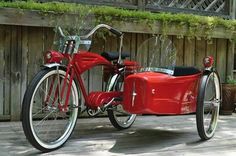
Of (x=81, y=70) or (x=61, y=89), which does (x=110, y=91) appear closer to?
(x=81, y=70)

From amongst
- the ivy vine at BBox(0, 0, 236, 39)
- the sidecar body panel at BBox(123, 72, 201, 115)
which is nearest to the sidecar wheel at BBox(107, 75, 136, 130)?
the sidecar body panel at BBox(123, 72, 201, 115)

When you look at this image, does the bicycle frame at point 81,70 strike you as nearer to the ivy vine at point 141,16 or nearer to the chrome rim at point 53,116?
the chrome rim at point 53,116

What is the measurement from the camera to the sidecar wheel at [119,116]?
4405 millimetres

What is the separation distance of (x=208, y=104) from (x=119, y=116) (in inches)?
41.6

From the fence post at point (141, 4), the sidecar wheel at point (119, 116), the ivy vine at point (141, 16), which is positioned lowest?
the sidecar wheel at point (119, 116)

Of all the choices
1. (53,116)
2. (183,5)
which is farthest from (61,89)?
(183,5)

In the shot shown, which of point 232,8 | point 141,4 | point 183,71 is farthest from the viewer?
point 232,8

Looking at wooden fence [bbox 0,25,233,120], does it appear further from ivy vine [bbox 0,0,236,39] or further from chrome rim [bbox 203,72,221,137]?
chrome rim [bbox 203,72,221,137]

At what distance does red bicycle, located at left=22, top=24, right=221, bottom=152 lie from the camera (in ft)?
11.8

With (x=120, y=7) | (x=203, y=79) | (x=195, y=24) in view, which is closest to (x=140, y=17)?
(x=120, y=7)

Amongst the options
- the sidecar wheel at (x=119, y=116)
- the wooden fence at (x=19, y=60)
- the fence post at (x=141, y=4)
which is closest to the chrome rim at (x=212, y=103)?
the sidecar wheel at (x=119, y=116)

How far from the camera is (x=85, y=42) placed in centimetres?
390

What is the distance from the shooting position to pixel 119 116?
493 centimetres

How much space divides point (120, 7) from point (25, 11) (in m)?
1.48
